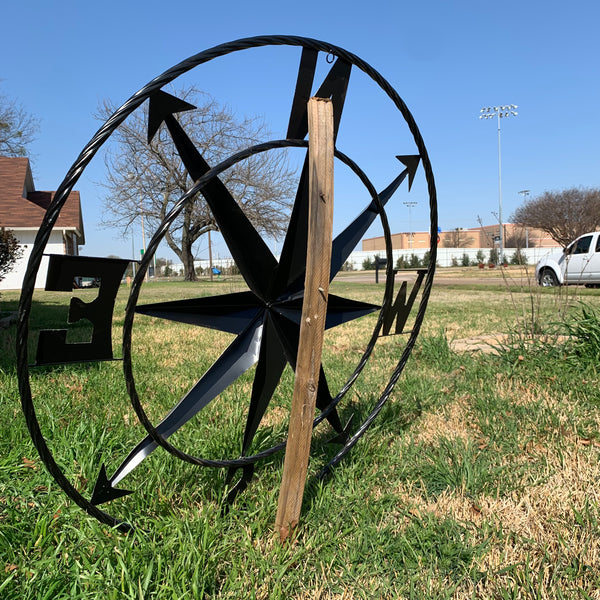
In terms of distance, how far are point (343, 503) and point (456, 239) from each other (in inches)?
3538

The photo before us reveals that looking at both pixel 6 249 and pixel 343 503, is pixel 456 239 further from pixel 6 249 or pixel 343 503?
pixel 343 503

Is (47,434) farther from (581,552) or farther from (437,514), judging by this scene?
(581,552)

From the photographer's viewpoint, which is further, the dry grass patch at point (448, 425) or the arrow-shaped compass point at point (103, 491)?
the dry grass patch at point (448, 425)

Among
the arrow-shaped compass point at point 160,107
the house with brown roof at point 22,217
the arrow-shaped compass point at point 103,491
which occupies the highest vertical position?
the house with brown roof at point 22,217

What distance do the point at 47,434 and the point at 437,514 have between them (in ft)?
6.75

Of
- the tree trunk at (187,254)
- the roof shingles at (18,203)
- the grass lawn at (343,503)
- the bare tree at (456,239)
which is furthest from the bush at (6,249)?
the bare tree at (456,239)

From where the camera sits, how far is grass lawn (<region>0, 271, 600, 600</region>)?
1.71m

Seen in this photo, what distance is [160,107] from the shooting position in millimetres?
1758

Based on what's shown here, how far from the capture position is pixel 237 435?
2707 mm

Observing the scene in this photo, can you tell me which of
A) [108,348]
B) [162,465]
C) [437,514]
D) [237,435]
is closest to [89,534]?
[162,465]

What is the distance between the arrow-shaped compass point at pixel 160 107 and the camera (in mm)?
1736

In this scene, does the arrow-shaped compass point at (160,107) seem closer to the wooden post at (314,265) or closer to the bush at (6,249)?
the wooden post at (314,265)

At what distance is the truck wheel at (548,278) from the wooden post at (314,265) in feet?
53.4

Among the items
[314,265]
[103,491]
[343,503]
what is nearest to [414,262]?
[343,503]
